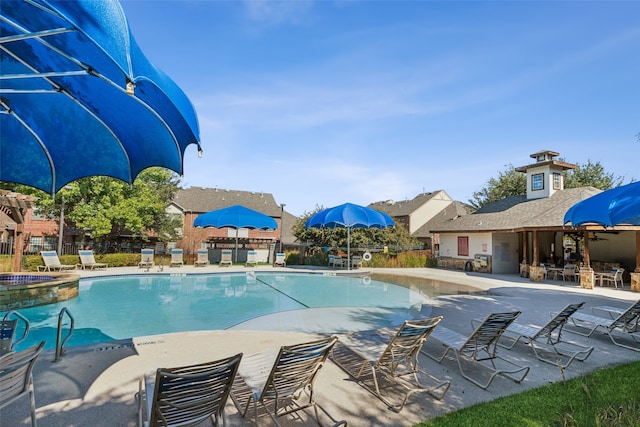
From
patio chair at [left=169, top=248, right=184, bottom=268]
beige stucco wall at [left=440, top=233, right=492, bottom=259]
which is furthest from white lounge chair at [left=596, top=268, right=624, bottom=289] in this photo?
patio chair at [left=169, top=248, right=184, bottom=268]

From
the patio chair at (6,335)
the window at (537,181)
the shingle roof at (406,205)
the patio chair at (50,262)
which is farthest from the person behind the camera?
the shingle roof at (406,205)

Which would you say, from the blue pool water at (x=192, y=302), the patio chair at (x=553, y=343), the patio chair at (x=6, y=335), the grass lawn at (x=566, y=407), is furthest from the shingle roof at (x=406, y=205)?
the patio chair at (x=6, y=335)

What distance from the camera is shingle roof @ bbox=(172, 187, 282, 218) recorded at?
1437 inches

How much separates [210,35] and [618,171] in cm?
4553

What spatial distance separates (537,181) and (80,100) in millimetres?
24572

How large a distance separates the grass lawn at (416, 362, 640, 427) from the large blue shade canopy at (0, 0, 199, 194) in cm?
417

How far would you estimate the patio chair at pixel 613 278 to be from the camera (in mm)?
14660

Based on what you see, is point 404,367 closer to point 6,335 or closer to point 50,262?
point 6,335

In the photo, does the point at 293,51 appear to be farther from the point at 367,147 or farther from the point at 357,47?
the point at 367,147

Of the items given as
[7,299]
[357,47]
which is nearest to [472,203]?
[357,47]

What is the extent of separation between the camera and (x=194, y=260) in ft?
73.2

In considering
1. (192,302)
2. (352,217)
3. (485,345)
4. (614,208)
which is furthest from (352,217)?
(485,345)

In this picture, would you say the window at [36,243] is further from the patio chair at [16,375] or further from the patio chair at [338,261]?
the patio chair at [16,375]

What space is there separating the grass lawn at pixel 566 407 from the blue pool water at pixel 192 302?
3.94 m
